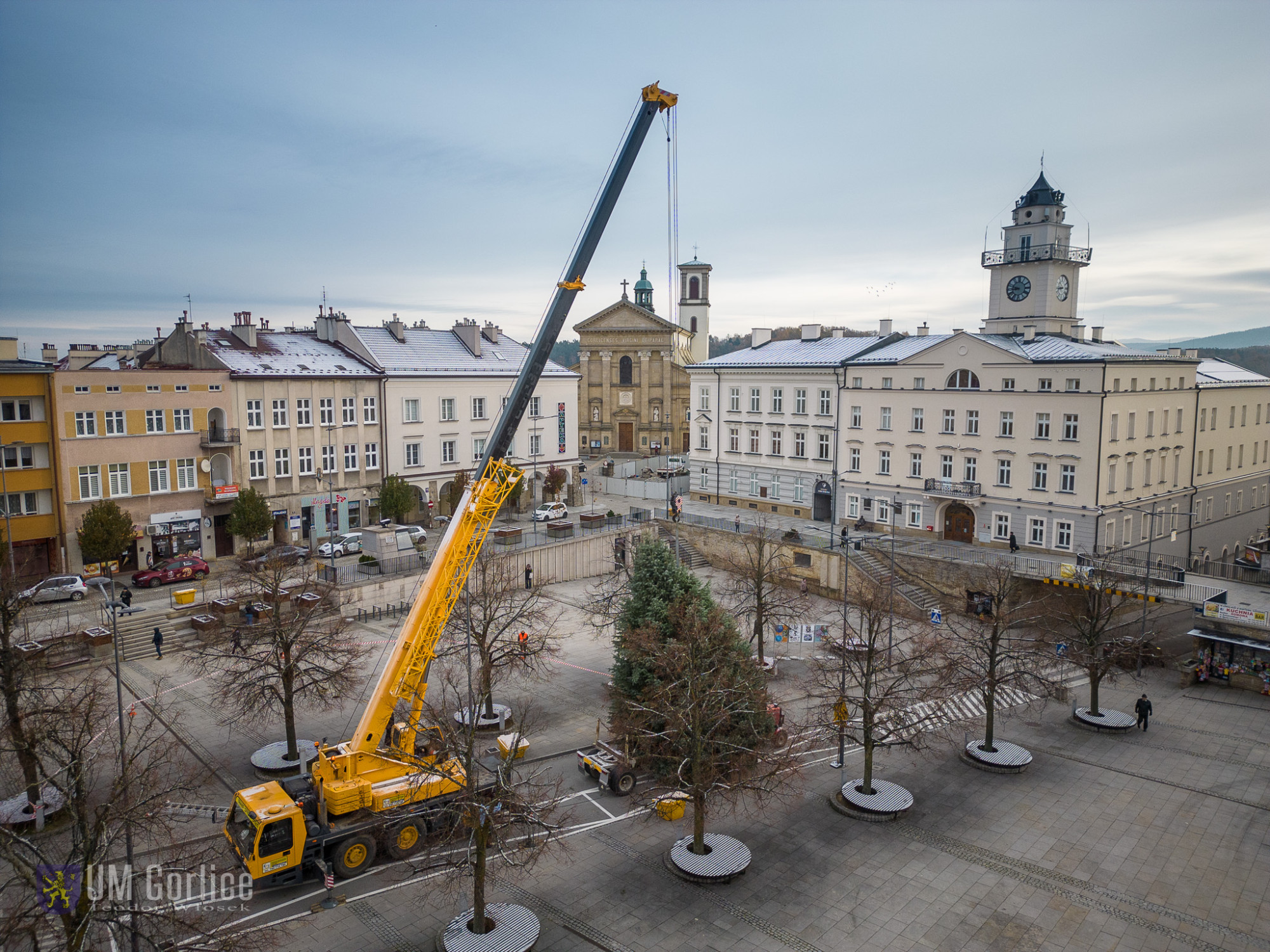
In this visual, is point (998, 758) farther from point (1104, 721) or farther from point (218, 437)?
point (218, 437)

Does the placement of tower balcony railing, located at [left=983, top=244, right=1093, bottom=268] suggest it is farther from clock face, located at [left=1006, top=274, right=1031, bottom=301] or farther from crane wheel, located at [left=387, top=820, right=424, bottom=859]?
→ crane wheel, located at [left=387, top=820, right=424, bottom=859]

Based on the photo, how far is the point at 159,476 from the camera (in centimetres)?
4234

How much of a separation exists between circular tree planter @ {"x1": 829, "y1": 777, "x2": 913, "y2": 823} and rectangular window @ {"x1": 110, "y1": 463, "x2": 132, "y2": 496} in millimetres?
36028

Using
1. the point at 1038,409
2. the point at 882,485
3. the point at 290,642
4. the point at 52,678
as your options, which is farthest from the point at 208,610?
the point at 1038,409

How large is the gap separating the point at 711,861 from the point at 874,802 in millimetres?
5315

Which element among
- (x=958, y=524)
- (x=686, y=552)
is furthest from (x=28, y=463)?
(x=958, y=524)

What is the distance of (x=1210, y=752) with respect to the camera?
25.4m

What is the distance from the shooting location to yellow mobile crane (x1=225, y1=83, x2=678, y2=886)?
17609 millimetres

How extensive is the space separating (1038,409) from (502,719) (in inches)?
1213

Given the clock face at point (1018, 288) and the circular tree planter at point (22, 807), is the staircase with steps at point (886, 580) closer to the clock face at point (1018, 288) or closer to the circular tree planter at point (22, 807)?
the clock face at point (1018, 288)

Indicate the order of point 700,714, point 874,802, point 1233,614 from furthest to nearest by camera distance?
point 1233,614 < point 874,802 < point 700,714

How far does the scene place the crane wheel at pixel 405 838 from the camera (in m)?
19.1

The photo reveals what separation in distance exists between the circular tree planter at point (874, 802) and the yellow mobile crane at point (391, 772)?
9.98m

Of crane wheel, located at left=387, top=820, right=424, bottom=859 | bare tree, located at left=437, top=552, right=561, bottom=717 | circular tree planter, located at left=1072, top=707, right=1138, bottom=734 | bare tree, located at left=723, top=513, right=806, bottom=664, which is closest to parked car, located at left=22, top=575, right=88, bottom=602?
bare tree, located at left=437, top=552, right=561, bottom=717
